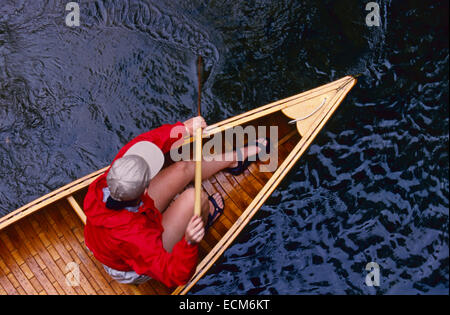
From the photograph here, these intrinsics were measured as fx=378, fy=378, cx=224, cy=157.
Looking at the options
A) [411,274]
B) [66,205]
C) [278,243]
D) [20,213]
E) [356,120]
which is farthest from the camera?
[356,120]

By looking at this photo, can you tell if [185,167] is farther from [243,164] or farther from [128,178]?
[128,178]

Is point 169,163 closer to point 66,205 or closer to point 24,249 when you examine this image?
point 66,205

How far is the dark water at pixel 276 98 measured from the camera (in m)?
4.25

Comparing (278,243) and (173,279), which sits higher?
(173,279)

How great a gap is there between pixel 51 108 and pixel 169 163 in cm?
219

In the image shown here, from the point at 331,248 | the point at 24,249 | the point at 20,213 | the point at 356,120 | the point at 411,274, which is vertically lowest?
the point at 411,274

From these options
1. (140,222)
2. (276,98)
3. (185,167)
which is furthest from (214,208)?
(276,98)

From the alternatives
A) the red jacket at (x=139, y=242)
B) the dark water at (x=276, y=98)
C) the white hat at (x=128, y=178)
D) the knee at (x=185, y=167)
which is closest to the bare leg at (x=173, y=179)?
the knee at (x=185, y=167)

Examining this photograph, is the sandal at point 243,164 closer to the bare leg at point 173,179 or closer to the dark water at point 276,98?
the bare leg at point 173,179

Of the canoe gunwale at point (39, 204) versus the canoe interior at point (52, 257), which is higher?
the canoe gunwale at point (39, 204)

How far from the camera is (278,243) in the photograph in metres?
4.36

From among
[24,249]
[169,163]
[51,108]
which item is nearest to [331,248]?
[169,163]

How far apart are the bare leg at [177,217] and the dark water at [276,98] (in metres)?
1.22

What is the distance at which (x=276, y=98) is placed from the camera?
485cm
